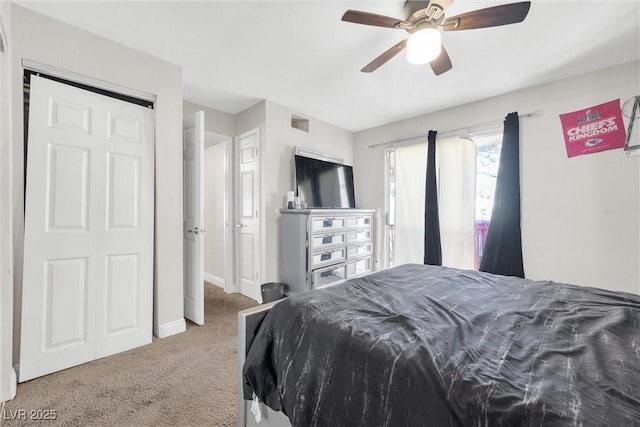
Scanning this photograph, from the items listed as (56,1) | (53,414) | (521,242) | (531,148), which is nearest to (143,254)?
(53,414)

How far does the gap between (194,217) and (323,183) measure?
177 centimetres

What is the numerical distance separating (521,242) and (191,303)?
140 inches

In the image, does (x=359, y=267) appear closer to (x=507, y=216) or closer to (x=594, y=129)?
(x=507, y=216)

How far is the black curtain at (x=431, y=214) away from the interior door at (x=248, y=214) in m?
2.20

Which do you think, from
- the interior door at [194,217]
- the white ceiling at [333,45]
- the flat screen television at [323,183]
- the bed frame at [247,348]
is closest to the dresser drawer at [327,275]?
the flat screen television at [323,183]

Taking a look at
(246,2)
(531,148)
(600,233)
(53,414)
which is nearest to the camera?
(53,414)

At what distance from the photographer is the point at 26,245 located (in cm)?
170

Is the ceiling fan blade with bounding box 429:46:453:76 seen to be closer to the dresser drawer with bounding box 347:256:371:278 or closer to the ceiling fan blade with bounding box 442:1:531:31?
the ceiling fan blade with bounding box 442:1:531:31

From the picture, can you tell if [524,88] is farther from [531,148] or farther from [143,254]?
[143,254]

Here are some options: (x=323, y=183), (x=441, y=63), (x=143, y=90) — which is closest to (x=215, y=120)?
(x=143, y=90)

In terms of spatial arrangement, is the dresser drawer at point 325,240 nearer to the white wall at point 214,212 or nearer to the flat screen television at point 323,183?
the flat screen television at point 323,183

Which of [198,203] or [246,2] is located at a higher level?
[246,2]

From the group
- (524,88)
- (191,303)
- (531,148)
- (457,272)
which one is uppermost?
(524,88)

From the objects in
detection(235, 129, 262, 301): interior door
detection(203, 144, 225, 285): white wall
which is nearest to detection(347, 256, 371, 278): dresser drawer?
detection(235, 129, 262, 301): interior door
